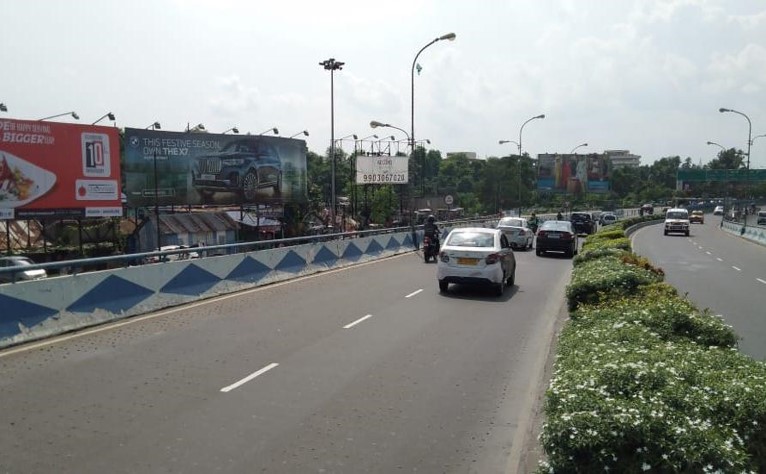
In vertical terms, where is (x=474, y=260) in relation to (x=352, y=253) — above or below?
above

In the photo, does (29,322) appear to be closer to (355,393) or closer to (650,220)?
(355,393)

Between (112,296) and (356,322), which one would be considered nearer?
(356,322)

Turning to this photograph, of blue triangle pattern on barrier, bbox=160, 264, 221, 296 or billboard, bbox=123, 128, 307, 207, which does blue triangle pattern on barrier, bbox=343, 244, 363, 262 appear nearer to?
blue triangle pattern on barrier, bbox=160, 264, 221, 296

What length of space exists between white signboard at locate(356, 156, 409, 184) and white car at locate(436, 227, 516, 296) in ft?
99.7

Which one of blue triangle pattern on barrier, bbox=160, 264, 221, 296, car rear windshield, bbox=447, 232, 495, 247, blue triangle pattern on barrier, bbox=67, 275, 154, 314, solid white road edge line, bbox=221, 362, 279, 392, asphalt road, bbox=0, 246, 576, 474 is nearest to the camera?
asphalt road, bbox=0, 246, 576, 474

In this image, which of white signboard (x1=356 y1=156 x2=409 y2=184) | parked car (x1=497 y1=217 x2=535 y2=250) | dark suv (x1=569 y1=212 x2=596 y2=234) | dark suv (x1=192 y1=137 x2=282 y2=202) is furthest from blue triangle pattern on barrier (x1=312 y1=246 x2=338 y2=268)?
dark suv (x1=569 y1=212 x2=596 y2=234)

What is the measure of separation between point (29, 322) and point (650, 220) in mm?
75115

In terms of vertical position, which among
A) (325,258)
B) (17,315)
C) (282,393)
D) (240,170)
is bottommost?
(325,258)

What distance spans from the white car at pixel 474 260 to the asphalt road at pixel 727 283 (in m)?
4.27

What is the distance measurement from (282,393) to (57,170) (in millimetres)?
25820

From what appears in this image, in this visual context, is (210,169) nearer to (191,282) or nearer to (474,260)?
(191,282)

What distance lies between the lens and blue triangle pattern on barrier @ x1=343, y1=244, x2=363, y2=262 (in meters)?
23.3

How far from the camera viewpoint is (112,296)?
1200 cm

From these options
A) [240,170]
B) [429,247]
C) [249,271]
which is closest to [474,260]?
[249,271]
